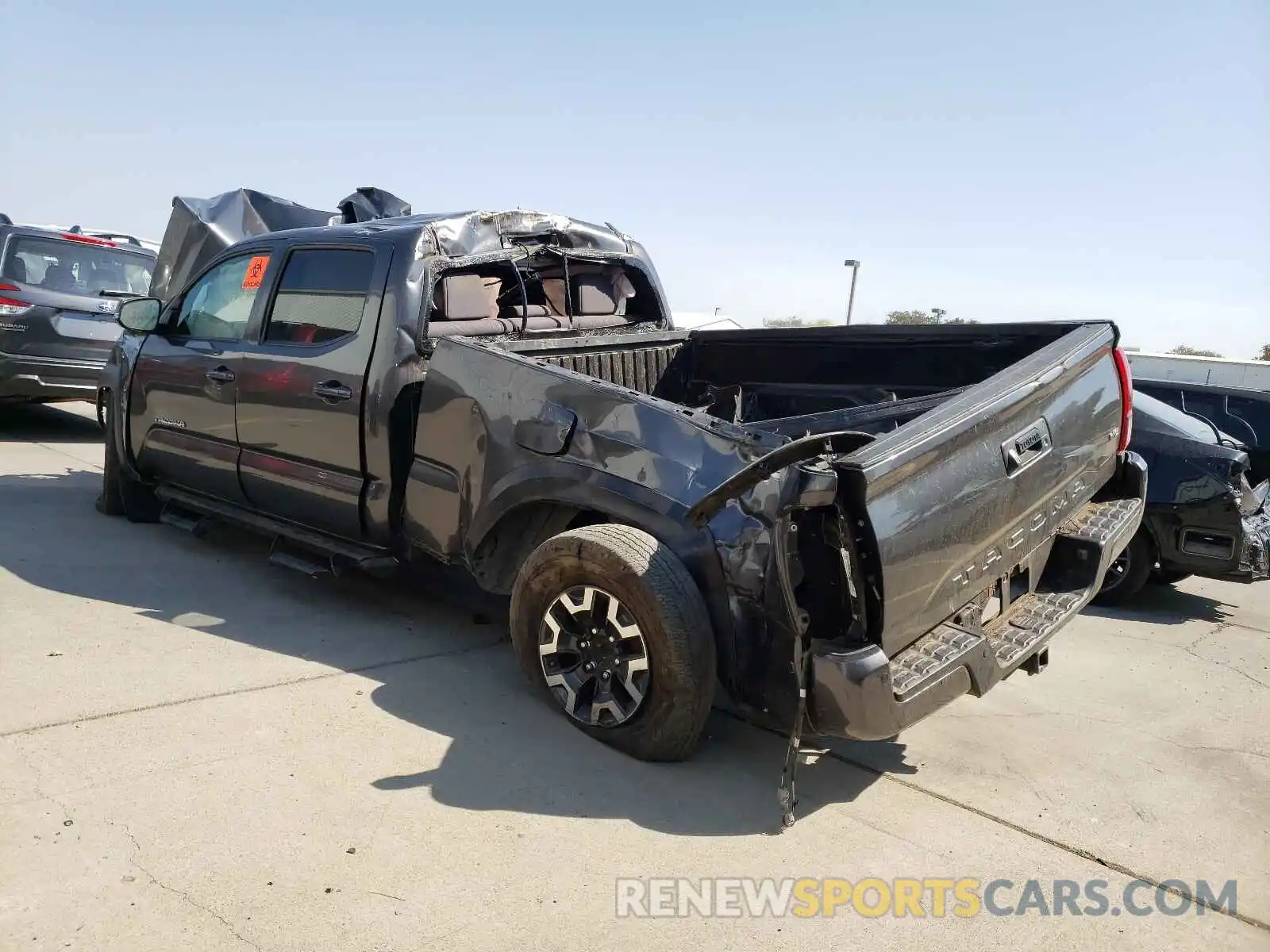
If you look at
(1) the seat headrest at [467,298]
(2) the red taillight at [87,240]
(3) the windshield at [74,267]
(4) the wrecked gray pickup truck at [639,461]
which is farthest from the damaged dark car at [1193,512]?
(2) the red taillight at [87,240]

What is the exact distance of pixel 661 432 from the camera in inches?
139

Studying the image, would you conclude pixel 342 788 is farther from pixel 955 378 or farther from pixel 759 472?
pixel 955 378

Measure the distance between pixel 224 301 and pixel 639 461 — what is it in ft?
10.8

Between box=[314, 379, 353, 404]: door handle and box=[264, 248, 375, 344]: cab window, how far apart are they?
0.74 feet

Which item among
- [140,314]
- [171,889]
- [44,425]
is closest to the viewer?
[171,889]

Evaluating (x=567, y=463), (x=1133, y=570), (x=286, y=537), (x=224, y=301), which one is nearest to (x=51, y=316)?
(x=224, y=301)

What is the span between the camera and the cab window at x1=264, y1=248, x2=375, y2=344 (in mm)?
4757

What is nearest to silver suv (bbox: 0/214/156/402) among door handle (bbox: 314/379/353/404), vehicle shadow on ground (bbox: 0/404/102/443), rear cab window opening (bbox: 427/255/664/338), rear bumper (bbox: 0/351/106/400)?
rear bumper (bbox: 0/351/106/400)

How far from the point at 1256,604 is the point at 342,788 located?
6.29 m

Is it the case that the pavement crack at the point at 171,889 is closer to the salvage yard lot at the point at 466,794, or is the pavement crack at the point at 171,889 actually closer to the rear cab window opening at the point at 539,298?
the salvage yard lot at the point at 466,794

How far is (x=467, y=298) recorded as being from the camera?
4879mm

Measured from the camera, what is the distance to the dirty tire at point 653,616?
333 centimetres

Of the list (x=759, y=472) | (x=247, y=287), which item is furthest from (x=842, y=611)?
(x=247, y=287)

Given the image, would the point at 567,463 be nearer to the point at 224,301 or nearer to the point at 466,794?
the point at 466,794
